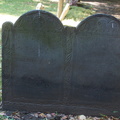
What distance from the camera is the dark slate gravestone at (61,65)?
3711mm

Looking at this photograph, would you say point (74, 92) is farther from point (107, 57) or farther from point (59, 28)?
point (59, 28)

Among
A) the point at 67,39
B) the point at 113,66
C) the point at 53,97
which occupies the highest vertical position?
the point at 67,39

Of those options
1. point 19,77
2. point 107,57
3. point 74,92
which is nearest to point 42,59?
point 19,77

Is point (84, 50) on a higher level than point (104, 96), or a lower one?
higher

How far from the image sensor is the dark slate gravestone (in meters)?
3.71

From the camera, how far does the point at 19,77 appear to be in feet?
12.7

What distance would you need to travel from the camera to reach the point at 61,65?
3.85m

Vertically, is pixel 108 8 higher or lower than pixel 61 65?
higher

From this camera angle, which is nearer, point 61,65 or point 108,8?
point 61,65

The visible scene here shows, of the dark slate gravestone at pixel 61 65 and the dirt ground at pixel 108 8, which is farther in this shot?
the dirt ground at pixel 108 8

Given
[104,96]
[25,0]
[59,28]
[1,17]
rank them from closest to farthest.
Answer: [59,28], [104,96], [1,17], [25,0]

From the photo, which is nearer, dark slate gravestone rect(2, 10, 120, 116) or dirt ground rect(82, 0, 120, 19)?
dark slate gravestone rect(2, 10, 120, 116)

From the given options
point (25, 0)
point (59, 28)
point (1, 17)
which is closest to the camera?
point (59, 28)

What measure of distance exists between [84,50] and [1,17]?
9.19 meters
